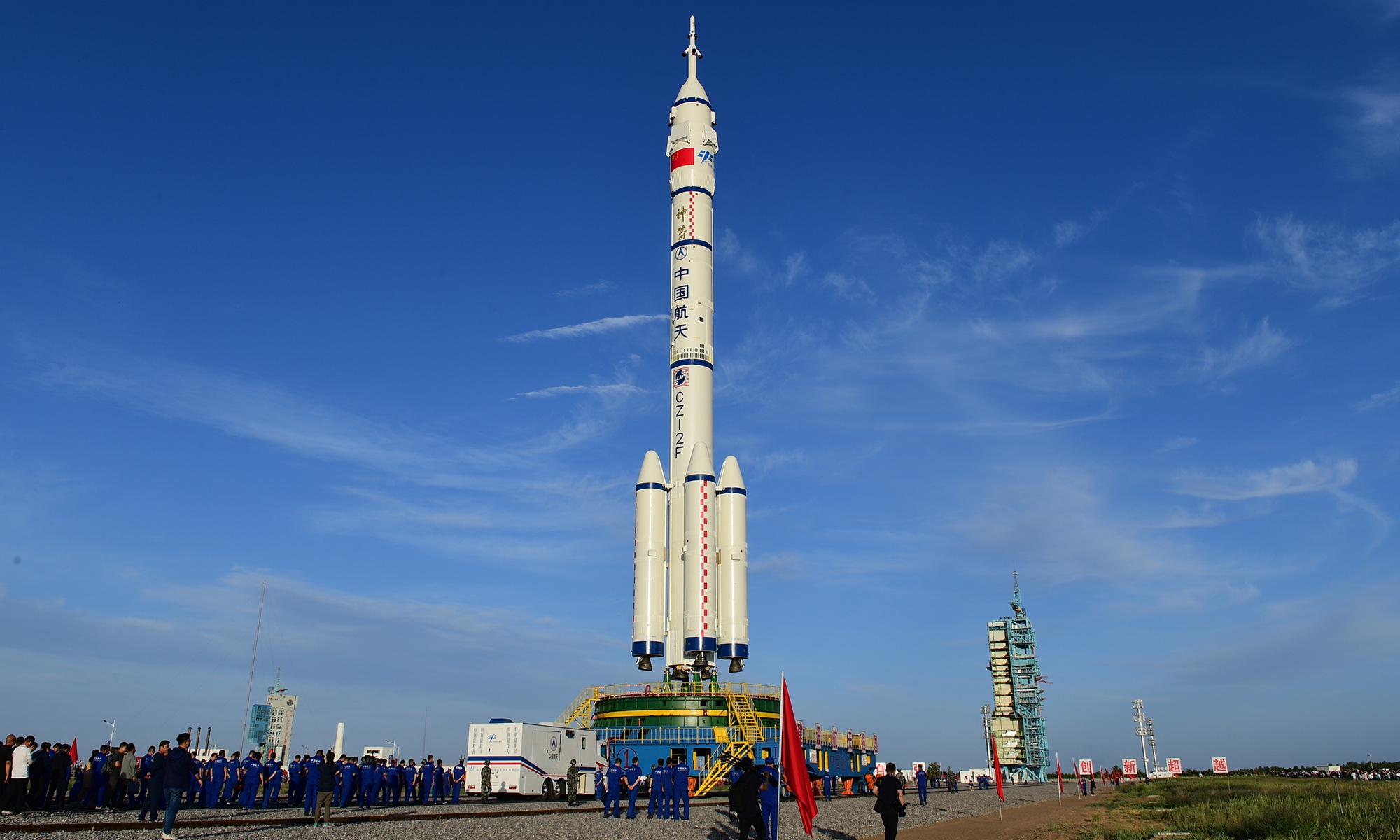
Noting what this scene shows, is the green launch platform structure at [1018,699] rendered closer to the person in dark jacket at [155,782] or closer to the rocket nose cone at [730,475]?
the rocket nose cone at [730,475]

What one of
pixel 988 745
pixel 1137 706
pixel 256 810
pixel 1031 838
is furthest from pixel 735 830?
pixel 1137 706

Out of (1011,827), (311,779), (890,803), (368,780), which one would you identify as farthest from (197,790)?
(1011,827)

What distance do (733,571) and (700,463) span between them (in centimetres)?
467

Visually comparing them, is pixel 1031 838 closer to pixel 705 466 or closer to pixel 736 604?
pixel 736 604

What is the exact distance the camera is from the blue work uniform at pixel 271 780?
81.1 ft

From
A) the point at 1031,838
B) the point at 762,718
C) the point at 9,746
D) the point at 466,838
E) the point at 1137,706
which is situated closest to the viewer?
the point at 466,838

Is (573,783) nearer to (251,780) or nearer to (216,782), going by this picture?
(251,780)

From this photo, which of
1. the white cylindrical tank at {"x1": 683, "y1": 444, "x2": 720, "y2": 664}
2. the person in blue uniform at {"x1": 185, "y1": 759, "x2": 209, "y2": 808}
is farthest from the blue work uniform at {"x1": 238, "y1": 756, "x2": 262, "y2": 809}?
the white cylindrical tank at {"x1": 683, "y1": 444, "x2": 720, "y2": 664}

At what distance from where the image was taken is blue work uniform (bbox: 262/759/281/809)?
24.7m

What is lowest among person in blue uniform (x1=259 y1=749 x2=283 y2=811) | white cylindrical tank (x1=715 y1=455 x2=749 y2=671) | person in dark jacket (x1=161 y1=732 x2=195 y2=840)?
person in blue uniform (x1=259 y1=749 x2=283 y2=811)

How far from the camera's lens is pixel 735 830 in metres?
19.8

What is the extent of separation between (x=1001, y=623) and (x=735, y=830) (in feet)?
239

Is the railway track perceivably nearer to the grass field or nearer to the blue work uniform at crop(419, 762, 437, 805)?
the blue work uniform at crop(419, 762, 437, 805)

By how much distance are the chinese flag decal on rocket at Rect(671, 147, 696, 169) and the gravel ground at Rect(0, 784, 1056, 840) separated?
29269mm
